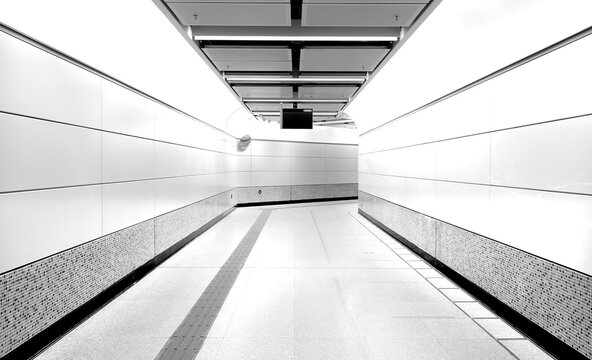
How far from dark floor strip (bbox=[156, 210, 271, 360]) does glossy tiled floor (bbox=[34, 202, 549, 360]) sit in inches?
2.7

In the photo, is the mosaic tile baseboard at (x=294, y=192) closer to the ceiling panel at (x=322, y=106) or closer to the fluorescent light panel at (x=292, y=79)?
the ceiling panel at (x=322, y=106)

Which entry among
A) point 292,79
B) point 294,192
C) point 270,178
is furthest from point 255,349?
point 294,192

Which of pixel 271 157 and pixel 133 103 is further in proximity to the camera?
pixel 271 157

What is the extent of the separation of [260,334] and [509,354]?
1.85 metres

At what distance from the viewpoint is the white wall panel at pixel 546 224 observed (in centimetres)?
221

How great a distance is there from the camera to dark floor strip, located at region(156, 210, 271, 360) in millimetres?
2408

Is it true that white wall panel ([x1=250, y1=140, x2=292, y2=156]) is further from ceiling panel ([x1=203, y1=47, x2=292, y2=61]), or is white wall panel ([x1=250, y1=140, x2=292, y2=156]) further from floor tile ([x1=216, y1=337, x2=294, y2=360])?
floor tile ([x1=216, y1=337, x2=294, y2=360])

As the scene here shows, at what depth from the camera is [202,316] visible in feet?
9.78

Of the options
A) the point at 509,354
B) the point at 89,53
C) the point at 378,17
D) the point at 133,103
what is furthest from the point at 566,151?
the point at 133,103

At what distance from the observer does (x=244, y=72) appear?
6.18 metres

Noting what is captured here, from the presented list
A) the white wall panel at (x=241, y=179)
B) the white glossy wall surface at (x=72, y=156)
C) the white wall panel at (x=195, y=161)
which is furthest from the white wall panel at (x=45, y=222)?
the white wall panel at (x=241, y=179)

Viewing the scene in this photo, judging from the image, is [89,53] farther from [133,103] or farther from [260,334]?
[260,334]

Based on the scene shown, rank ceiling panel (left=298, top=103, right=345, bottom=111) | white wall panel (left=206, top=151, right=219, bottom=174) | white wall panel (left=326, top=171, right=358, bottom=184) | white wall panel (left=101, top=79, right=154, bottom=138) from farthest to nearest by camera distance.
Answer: white wall panel (left=326, top=171, right=358, bottom=184)
ceiling panel (left=298, top=103, right=345, bottom=111)
white wall panel (left=206, top=151, right=219, bottom=174)
white wall panel (left=101, top=79, right=154, bottom=138)

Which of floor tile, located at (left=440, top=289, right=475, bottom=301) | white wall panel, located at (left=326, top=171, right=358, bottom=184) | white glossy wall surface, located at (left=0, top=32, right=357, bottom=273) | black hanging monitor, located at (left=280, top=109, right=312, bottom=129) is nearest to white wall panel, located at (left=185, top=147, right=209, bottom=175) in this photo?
white glossy wall surface, located at (left=0, top=32, right=357, bottom=273)
